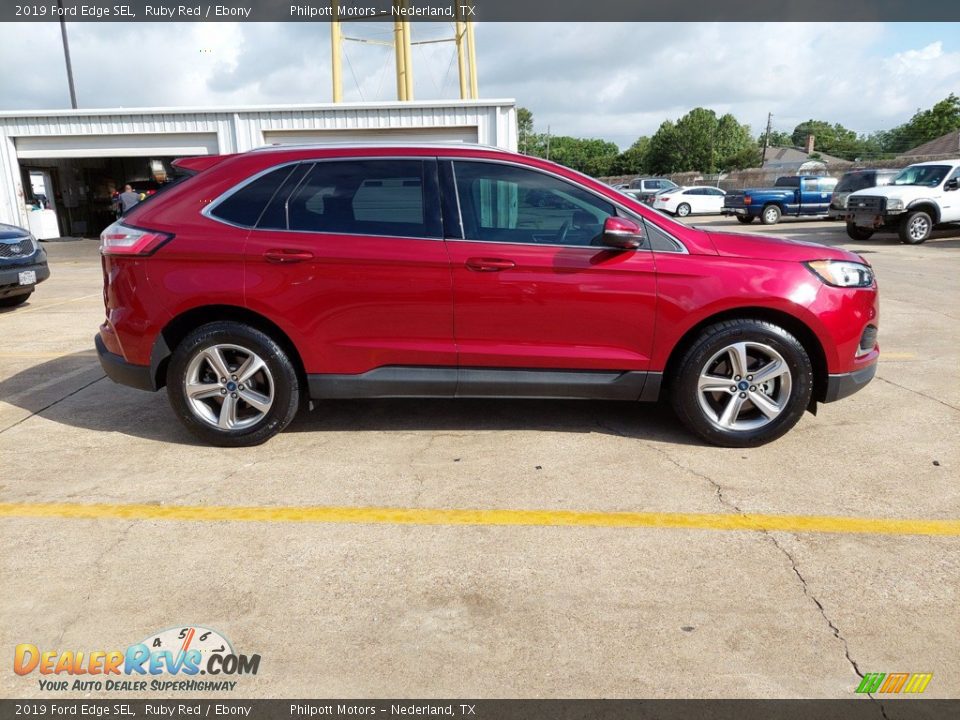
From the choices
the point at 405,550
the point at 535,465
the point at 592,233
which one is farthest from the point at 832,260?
the point at 405,550

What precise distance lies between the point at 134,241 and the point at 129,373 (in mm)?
793

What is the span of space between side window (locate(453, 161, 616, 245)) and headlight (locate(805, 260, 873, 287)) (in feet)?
4.08

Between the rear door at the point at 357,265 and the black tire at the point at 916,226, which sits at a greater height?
the rear door at the point at 357,265

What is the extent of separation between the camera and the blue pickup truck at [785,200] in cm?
2605

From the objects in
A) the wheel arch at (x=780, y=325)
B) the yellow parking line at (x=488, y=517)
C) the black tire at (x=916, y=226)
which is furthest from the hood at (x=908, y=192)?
the yellow parking line at (x=488, y=517)

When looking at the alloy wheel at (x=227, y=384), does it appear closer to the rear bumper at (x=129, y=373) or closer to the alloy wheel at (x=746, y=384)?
the rear bumper at (x=129, y=373)

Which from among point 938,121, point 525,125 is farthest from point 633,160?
point 938,121

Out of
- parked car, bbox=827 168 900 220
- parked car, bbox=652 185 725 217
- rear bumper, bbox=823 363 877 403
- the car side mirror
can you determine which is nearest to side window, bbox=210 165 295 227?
the car side mirror

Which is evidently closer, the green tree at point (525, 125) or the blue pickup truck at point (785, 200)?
the blue pickup truck at point (785, 200)

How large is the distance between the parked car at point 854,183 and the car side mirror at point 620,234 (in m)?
20.3

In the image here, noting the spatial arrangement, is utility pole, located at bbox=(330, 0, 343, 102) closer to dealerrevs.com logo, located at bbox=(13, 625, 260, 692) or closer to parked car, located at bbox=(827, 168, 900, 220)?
parked car, located at bbox=(827, 168, 900, 220)

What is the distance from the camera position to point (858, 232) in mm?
18641

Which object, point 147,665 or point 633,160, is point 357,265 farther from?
point 633,160
